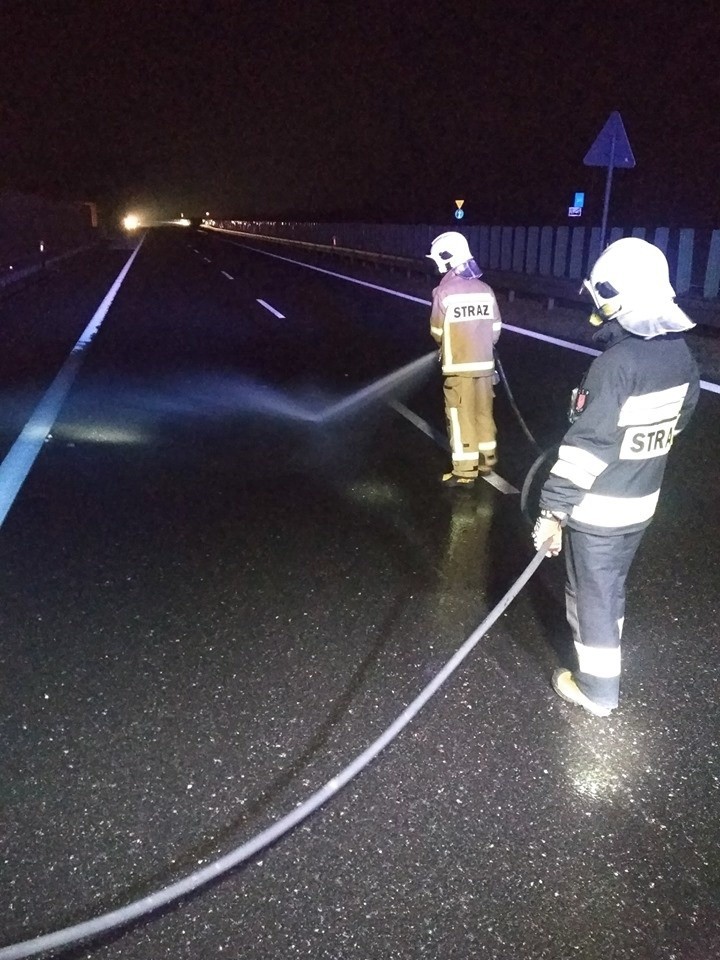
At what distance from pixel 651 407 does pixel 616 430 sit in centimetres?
17

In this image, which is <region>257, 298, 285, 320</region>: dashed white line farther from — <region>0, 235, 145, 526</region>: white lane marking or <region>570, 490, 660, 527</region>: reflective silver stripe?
<region>570, 490, 660, 527</region>: reflective silver stripe

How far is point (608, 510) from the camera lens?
3426 mm

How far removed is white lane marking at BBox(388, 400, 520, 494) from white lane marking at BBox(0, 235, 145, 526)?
353 centimetres

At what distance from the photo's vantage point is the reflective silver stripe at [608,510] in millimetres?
3417

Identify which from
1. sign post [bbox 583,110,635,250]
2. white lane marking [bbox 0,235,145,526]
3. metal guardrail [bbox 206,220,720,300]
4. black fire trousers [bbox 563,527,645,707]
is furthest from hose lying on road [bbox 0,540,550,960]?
sign post [bbox 583,110,635,250]

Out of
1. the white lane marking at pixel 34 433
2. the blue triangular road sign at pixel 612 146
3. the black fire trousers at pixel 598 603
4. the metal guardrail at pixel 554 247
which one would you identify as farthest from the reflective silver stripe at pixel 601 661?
the blue triangular road sign at pixel 612 146

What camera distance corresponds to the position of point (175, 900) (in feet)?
9.11

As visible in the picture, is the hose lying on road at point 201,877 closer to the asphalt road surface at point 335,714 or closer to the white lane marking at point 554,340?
the asphalt road surface at point 335,714

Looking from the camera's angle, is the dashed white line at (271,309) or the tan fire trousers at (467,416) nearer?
the tan fire trousers at (467,416)

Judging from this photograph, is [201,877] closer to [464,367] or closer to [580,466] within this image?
[580,466]

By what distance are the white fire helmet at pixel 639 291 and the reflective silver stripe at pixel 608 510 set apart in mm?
633

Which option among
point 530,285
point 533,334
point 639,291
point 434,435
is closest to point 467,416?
point 434,435

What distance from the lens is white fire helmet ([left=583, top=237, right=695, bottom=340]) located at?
317 centimetres

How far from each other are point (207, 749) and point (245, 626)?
106cm
